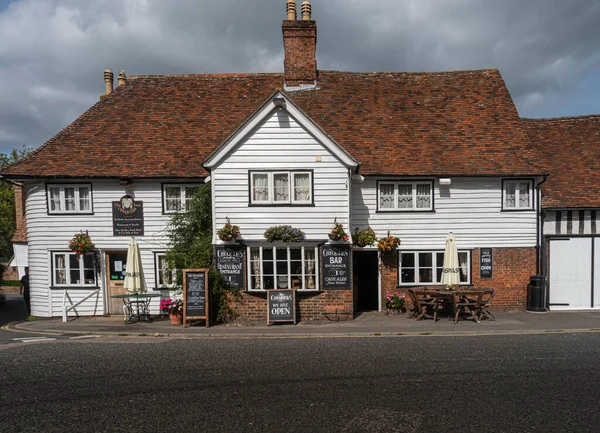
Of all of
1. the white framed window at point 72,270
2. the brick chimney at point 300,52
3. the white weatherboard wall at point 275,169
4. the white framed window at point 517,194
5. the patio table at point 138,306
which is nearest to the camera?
the white weatherboard wall at point 275,169

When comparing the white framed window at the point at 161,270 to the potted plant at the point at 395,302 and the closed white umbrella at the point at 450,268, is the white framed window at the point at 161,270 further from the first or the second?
the closed white umbrella at the point at 450,268

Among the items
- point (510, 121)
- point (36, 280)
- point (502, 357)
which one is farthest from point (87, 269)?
point (510, 121)

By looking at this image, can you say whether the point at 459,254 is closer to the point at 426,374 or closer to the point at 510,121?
the point at 510,121

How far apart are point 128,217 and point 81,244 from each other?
5.73 ft

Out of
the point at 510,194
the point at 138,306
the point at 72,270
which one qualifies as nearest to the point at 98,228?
the point at 72,270

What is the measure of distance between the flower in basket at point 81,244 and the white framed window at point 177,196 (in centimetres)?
280

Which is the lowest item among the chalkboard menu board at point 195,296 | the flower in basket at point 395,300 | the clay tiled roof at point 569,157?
the flower in basket at point 395,300

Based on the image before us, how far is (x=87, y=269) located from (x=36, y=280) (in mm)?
2120

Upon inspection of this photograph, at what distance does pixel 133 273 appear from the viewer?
524 inches

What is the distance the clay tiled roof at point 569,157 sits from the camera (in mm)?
14812

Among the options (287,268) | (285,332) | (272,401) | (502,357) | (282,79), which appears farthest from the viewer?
(282,79)

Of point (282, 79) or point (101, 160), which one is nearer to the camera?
point (101, 160)

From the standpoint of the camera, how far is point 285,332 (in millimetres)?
11695

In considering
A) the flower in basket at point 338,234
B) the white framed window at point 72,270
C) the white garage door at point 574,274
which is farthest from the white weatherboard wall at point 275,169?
the white garage door at point 574,274
